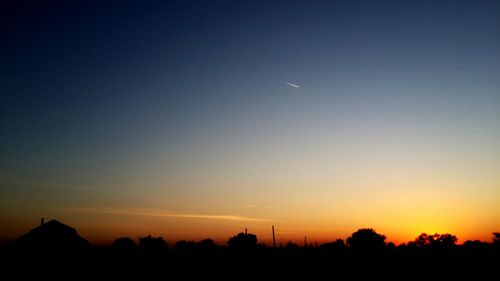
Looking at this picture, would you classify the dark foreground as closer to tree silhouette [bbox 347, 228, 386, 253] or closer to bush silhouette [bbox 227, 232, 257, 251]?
bush silhouette [bbox 227, 232, 257, 251]

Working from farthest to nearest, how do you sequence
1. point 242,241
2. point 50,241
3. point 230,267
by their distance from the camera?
1. point 242,241
2. point 230,267
3. point 50,241

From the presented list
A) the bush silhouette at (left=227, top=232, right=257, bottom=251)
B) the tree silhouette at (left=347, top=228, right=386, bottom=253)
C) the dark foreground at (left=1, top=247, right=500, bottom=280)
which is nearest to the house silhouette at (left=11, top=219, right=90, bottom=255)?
the dark foreground at (left=1, top=247, right=500, bottom=280)

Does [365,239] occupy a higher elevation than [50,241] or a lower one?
lower

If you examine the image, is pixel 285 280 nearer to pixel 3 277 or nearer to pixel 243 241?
pixel 3 277

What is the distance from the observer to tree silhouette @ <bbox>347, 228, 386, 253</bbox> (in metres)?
70.4

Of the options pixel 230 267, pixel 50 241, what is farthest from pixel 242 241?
pixel 50 241

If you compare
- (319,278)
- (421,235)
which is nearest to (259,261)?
(319,278)

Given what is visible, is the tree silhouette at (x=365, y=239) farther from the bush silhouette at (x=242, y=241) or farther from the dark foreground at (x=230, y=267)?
the dark foreground at (x=230, y=267)

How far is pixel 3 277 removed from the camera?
1967 cm

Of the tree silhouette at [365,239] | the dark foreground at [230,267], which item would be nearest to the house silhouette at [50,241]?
the dark foreground at [230,267]

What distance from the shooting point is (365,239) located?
72.3 metres

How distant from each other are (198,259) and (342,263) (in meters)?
19.2

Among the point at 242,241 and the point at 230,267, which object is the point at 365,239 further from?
the point at 230,267

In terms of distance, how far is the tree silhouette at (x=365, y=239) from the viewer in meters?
70.4
